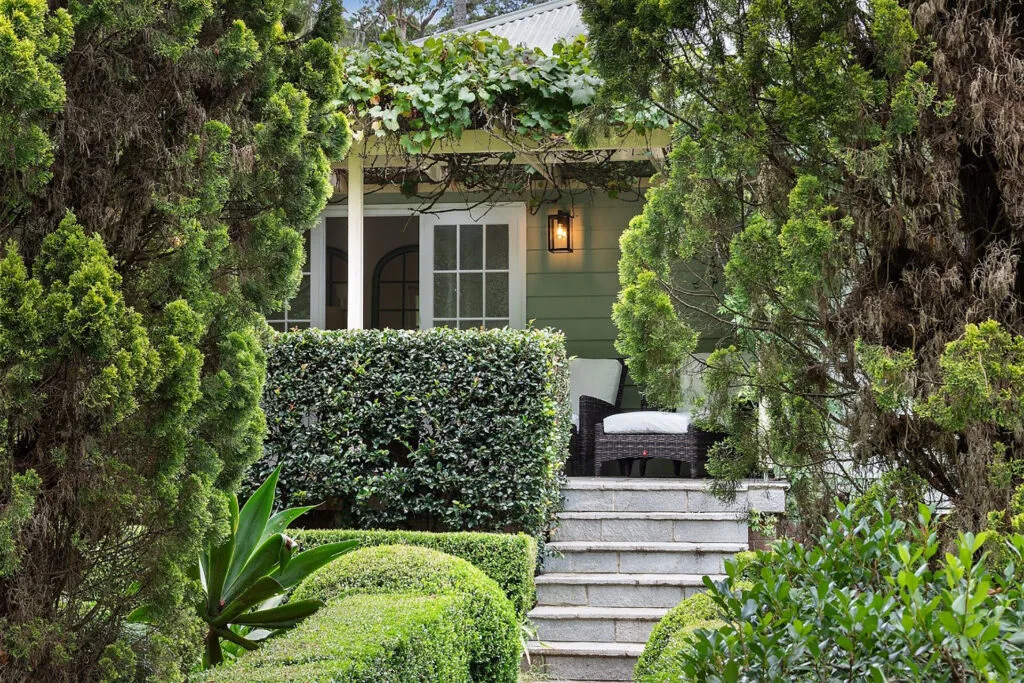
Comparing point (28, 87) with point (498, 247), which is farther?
point (498, 247)

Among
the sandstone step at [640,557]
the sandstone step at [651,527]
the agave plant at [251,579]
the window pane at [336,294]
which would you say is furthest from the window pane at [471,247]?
the agave plant at [251,579]

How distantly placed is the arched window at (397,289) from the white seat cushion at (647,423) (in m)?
3.83

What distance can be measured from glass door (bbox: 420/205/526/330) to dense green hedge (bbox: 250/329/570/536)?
93.3 inches

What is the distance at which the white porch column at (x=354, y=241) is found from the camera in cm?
752

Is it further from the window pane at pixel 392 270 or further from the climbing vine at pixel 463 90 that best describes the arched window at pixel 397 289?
the climbing vine at pixel 463 90

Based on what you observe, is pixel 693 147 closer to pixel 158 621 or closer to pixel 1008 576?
pixel 1008 576

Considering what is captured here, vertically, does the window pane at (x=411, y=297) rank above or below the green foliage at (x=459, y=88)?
below

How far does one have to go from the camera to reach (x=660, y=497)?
716cm

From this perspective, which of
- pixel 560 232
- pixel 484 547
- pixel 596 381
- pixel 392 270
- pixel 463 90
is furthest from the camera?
pixel 392 270

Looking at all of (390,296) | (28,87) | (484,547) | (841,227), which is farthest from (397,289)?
(28,87)

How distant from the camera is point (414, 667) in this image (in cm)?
359

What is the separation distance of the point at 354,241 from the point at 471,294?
5.94ft

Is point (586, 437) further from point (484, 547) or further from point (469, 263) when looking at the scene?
point (484, 547)

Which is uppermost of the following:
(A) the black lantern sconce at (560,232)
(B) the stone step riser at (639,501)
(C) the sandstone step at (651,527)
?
(A) the black lantern sconce at (560,232)
